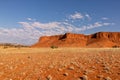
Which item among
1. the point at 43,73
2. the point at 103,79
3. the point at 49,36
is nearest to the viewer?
the point at 103,79

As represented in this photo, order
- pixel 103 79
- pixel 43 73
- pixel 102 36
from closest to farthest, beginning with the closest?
pixel 103 79, pixel 43 73, pixel 102 36

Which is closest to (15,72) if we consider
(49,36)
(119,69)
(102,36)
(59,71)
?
(59,71)

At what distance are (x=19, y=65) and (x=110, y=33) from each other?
15168cm

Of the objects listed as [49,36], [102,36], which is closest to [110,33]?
[102,36]

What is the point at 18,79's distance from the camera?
39.1 feet

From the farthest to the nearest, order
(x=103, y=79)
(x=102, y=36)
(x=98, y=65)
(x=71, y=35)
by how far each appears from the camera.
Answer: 1. (x=71, y=35)
2. (x=102, y=36)
3. (x=98, y=65)
4. (x=103, y=79)

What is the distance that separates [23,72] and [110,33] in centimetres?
15356

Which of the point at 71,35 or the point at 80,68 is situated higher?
the point at 71,35

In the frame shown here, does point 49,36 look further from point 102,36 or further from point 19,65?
point 19,65

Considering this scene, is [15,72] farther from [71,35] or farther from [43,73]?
[71,35]

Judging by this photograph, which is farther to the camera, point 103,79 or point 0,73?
point 0,73

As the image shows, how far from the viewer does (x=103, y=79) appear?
11.3 meters

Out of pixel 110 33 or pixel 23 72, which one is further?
pixel 110 33

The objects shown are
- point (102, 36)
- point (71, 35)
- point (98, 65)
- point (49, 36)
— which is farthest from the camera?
point (49, 36)
